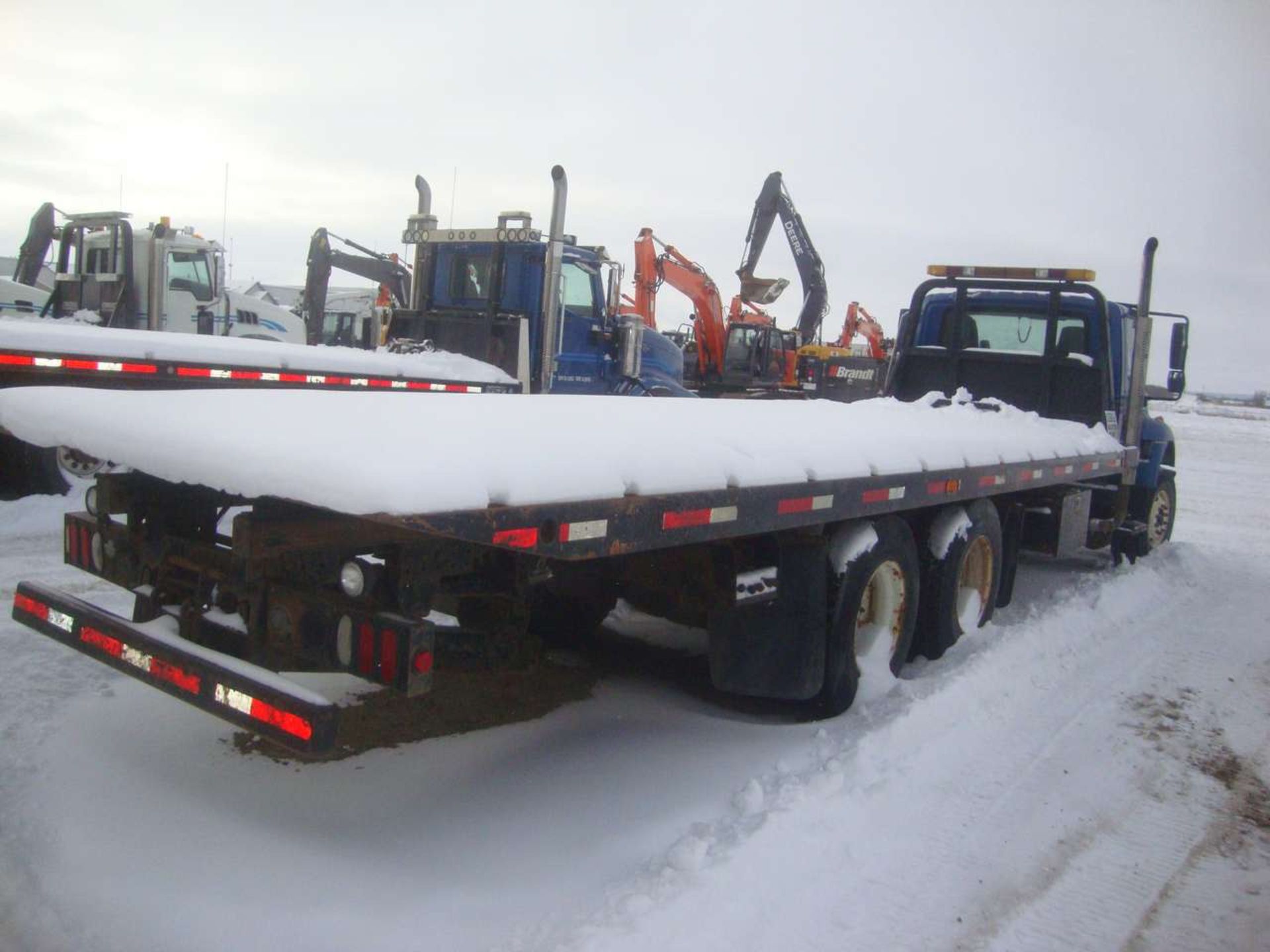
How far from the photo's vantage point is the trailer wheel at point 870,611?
488 centimetres

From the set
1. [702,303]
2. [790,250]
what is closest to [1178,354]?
[702,303]

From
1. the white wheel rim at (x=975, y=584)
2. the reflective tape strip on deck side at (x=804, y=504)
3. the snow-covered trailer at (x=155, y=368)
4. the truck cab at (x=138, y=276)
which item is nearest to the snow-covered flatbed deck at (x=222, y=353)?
the snow-covered trailer at (x=155, y=368)

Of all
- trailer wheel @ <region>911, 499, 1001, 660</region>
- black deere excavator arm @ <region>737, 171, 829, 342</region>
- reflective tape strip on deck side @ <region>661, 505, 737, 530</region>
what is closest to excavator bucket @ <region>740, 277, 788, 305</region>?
black deere excavator arm @ <region>737, 171, 829, 342</region>

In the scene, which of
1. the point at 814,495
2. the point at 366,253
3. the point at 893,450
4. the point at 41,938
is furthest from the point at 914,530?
the point at 366,253

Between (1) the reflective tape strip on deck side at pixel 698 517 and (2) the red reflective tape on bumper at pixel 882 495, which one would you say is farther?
(2) the red reflective tape on bumper at pixel 882 495

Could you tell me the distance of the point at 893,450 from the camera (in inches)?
201

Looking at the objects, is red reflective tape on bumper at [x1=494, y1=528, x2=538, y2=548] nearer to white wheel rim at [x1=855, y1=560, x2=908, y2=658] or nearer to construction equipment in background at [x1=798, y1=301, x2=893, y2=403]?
white wheel rim at [x1=855, y1=560, x2=908, y2=658]

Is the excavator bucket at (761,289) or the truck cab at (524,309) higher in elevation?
the excavator bucket at (761,289)

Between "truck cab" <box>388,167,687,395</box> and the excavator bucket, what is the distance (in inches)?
590

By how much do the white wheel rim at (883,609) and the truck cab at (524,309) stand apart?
19.7ft

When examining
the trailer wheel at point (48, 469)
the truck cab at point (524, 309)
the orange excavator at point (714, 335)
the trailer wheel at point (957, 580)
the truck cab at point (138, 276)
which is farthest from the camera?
the orange excavator at point (714, 335)

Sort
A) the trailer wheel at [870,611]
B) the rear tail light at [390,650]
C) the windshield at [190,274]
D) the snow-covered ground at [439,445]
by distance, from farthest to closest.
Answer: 1. the windshield at [190,274]
2. the trailer wheel at [870,611]
3. the rear tail light at [390,650]
4. the snow-covered ground at [439,445]

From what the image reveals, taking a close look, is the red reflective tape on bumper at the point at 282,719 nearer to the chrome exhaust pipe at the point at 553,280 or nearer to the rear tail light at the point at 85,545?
the rear tail light at the point at 85,545

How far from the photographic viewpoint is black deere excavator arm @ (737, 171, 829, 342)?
26.7m
